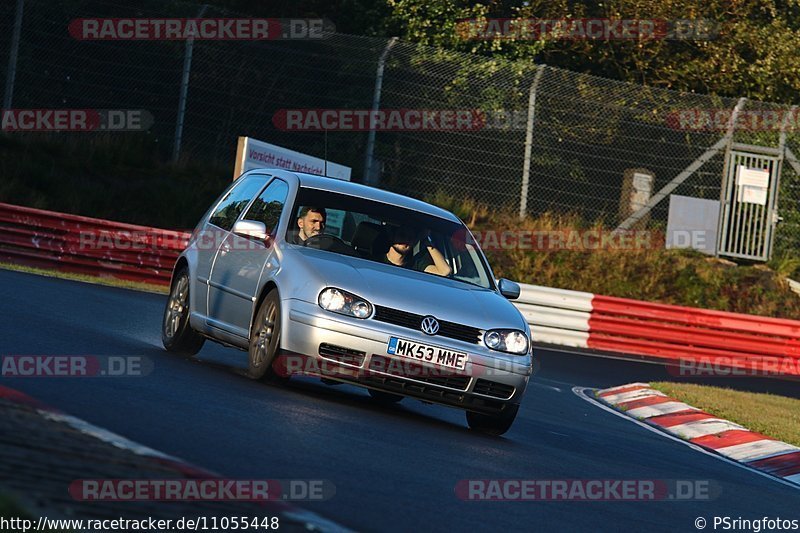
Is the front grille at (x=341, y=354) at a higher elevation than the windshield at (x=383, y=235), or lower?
lower

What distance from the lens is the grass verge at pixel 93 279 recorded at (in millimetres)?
20997

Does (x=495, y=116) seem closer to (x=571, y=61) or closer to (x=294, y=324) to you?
(x=571, y=61)

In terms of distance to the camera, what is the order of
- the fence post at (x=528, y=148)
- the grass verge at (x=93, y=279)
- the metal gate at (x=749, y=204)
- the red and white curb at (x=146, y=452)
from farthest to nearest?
the metal gate at (x=749, y=204)
the fence post at (x=528, y=148)
the grass verge at (x=93, y=279)
the red and white curb at (x=146, y=452)

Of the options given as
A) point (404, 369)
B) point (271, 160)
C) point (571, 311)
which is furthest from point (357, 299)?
point (271, 160)

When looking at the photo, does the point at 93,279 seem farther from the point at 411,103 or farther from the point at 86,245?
the point at 411,103

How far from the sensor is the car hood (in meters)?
9.67

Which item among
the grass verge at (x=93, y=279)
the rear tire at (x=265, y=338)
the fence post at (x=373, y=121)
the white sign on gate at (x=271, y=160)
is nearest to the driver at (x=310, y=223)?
the rear tire at (x=265, y=338)

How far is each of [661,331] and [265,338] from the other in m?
13.3

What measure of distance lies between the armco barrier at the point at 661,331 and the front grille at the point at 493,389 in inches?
475

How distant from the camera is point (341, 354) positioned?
956 centimetres

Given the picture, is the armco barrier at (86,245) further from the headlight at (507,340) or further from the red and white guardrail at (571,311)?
the headlight at (507,340)

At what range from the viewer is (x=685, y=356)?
2236cm

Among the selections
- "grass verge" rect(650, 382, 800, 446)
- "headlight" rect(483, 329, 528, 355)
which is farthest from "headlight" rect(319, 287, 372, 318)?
"grass verge" rect(650, 382, 800, 446)

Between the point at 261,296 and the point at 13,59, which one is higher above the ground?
the point at 13,59
